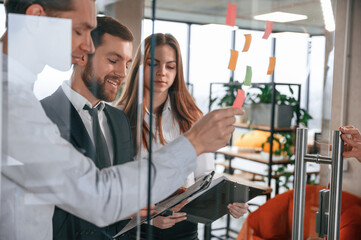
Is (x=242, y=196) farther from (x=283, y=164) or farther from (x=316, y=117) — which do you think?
(x=316, y=117)

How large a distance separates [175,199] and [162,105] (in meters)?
0.28

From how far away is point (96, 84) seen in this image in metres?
0.99

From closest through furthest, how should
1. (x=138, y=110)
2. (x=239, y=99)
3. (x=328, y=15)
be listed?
1. (x=138, y=110)
2. (x=239, y=99)
3. (x=328, y=15)

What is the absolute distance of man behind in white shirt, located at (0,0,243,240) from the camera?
2.99 ft

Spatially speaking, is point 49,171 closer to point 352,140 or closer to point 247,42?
point 247,42

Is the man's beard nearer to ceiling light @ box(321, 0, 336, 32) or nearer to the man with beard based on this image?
the man with beard

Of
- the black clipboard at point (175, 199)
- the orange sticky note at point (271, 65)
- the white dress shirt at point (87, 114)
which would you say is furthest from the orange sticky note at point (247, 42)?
the white dress shirt at point (87, 114)

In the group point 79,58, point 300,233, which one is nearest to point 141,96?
point 79,58

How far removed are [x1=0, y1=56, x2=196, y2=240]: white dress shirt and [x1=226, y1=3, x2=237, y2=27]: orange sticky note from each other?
0.52 metres

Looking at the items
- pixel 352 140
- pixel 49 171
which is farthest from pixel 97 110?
pixel 352 140

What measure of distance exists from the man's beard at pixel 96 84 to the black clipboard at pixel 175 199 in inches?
13.1

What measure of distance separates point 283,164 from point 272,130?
144 millimetres

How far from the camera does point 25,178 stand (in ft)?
3.00

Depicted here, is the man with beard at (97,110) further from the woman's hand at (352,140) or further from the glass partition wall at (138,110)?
the woman's hand at (352,140)
